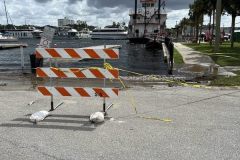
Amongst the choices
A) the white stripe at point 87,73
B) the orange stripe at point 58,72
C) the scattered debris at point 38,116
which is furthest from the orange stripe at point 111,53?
the scattered debris at point 38,116

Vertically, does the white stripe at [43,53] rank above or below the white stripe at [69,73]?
above

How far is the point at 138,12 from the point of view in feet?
256

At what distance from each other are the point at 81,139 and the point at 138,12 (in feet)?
243

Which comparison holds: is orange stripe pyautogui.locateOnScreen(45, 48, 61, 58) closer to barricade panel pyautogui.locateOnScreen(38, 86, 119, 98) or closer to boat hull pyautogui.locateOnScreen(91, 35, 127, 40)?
barricade panel pyautogui.locateOnScreen(38, 86, 119, 98)

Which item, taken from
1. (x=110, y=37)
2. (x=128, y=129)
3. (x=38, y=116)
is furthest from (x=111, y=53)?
(x=110, y=37)

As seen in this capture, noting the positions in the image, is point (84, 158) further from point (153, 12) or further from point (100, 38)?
point (100, 38)

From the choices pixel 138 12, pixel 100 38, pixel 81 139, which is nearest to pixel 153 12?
pixel 138 12

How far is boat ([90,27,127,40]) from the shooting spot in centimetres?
12794

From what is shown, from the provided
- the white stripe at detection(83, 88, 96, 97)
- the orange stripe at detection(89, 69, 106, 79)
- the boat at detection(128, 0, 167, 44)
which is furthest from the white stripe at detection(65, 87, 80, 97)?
the boat at detection(128, 0, 167, 44)

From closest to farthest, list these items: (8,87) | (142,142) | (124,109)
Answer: (142,142) → (124,109) → (8,87)

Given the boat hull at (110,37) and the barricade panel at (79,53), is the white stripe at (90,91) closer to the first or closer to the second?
the barricade panel at (79,53)

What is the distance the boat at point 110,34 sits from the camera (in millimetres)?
127938

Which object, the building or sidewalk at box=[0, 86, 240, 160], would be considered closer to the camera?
sidewalk at box=[0, 86, 240, 160]

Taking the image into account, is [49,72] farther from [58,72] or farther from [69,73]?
[69,73]
